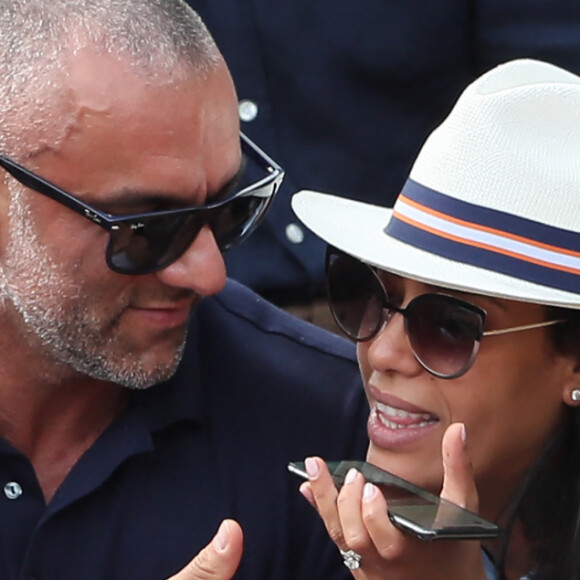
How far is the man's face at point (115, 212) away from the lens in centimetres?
259

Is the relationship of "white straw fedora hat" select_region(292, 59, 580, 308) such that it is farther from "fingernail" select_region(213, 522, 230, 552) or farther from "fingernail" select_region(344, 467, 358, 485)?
"fingernail" select_region(213, 522, 230, 552)

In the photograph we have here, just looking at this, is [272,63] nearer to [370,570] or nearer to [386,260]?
[386,260]

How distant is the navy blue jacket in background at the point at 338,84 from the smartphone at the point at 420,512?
1037 mm

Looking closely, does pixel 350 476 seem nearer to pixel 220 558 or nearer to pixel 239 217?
pixel 220 558

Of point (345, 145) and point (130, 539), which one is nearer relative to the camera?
point (130, 539)

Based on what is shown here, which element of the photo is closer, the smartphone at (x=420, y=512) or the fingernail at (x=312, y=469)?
the smartphone at (x=420, y=512)

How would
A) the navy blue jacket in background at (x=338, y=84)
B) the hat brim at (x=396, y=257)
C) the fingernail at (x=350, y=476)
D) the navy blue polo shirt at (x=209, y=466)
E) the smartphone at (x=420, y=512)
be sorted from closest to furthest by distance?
the smartphone at (x=420, y=512) → the fingernail at (x=350, y=476) → the hat brim at (x=396, y=257) → the navy blue polo shirt at (x=209, y=466) → the navy blue jacket in background at (x=338, y=84)

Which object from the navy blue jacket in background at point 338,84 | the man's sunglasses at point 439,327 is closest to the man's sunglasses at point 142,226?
the man's sunglasses at point 439,327

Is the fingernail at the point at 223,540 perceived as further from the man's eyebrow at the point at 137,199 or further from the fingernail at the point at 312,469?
the man's eyebrow at the point at 137,199

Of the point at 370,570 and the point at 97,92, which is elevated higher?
the point at 97,92

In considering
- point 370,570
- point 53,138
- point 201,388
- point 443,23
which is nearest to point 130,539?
point 201,388

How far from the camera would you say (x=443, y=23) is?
340cm

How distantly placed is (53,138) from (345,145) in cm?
102

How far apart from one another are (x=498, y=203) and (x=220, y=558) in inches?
27.9
